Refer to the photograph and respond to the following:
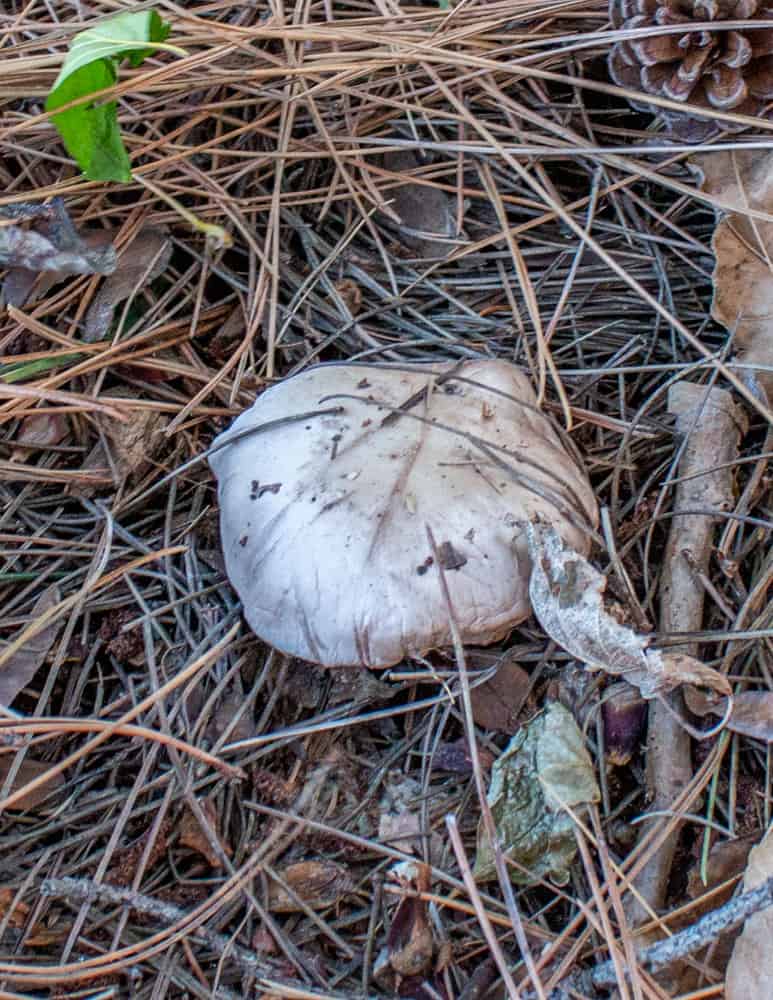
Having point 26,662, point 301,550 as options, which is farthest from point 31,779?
point 301,550

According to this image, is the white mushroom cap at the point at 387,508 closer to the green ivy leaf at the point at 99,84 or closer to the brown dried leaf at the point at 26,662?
the brown dried leaf at the point at 26,662

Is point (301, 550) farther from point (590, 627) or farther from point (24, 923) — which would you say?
point (24, 923)

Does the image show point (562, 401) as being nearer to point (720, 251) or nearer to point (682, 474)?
point (682, 474)

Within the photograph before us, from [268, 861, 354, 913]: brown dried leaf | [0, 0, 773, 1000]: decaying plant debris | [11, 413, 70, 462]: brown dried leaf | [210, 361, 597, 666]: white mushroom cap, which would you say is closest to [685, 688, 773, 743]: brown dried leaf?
[0, 0, 773, 1000]: decaying plant debris

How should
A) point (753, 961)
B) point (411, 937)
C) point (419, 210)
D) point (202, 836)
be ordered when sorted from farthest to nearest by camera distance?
point (419, 210), point (202, 836), point (411, 937), point (753, 961)

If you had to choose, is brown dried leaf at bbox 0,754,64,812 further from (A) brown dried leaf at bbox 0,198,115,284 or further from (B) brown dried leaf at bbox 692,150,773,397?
(B) brown dried leaf at bbox 692,150,773,397

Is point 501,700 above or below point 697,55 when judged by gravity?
below
